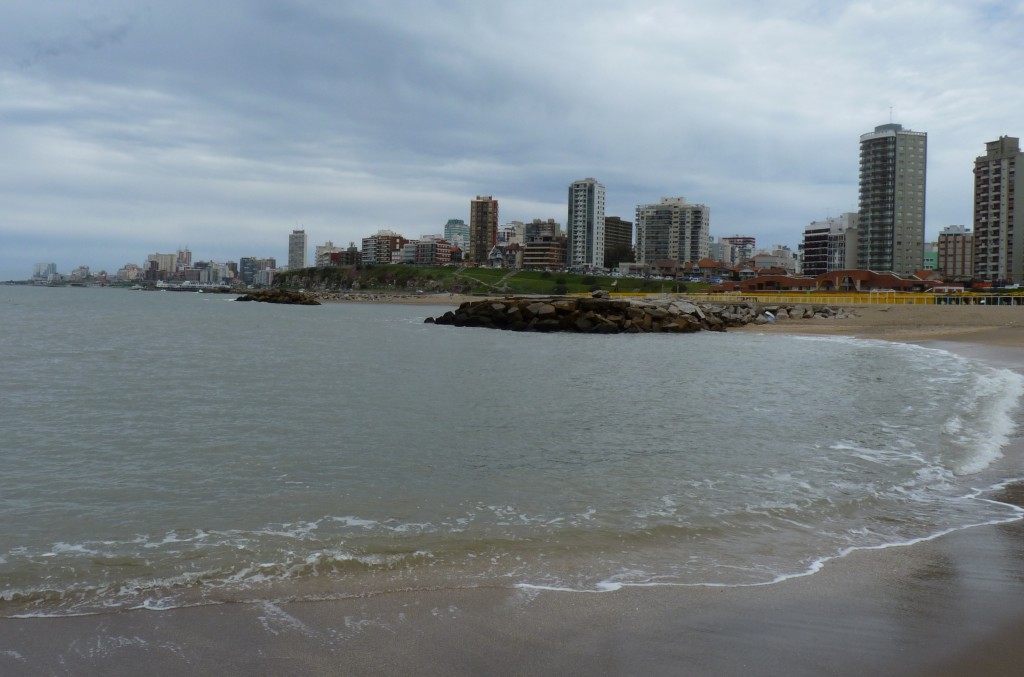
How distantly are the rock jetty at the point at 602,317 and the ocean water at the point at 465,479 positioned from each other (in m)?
29.1

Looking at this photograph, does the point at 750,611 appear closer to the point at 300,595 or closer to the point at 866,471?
the point at 300,595

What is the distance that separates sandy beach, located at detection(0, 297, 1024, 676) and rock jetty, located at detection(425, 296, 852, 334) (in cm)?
4417

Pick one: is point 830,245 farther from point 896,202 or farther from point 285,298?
point 285,298

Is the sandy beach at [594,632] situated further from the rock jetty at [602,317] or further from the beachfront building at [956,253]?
the beachfront building at [956,253]

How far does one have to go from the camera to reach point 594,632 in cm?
470

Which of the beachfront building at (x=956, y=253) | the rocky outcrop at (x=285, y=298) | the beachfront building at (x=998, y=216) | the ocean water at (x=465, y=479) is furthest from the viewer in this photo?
the beachfront building at (x=956, y=253)

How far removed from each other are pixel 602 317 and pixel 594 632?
151 feet

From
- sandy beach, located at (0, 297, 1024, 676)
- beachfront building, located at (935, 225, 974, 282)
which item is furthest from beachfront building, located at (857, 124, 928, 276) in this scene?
sandy beach, located at (0, 297, 1024, 676)

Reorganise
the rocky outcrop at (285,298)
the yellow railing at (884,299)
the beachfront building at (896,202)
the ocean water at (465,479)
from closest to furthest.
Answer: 1. the ocean water at (465,479)
2. the yellow railing at (884,299)
3. the rocky outcrop at (285,298)
4. the beachfront building at (896,202)

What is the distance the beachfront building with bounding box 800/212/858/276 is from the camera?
507 ft

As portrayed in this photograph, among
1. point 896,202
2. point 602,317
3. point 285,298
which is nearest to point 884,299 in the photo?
point 602,317

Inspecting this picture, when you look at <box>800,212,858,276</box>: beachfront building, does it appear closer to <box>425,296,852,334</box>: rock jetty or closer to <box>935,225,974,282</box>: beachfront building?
<box>935,225,974,282</box>: beachfront building

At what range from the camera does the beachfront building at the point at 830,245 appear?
155 m

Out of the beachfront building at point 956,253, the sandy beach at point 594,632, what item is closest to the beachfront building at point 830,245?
the beachfront building at point 956,253
